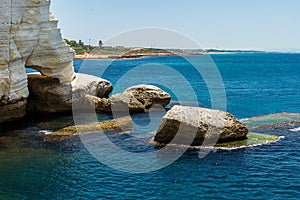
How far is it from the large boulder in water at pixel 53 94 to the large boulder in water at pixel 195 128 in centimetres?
1270

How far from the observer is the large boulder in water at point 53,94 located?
34969mm

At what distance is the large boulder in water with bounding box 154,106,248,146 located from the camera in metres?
24.7

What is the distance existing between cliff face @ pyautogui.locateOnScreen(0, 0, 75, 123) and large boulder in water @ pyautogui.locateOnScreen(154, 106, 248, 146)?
40.4 feet

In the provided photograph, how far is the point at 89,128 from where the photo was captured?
29406 millimetres

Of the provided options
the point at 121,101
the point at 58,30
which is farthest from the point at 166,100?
the point at 58,30

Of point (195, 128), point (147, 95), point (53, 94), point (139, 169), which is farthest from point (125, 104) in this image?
point (139, 169)

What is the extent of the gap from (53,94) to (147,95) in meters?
9.32

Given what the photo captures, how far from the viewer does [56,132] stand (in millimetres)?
28922

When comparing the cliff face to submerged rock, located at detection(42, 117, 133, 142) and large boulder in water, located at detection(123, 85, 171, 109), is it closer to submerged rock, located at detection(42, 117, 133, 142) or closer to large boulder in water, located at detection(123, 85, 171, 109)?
submerged rock, located at detection(42, 117, 133, 142)

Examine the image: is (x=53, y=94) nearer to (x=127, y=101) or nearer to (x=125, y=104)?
(x=125, y=104)

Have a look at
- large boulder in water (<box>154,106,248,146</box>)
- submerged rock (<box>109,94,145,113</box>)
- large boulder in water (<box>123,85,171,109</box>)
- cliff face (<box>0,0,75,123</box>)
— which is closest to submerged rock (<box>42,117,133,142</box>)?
submerged rock (<box>109,94,145,113</box>)

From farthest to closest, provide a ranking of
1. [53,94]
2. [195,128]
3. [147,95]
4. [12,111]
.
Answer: [147,95], [53,94], [12,111], [195,128]

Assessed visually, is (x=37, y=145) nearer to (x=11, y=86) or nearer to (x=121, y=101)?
(x=11, y=86)

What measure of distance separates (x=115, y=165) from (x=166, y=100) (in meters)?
18.4
